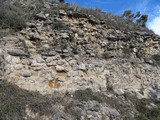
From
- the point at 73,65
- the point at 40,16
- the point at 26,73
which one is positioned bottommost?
the point at 26,73

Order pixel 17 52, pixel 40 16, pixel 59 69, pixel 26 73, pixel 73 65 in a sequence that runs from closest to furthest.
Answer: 1. pixel 26 73
2. pixel 17 52
3. pixel 59 69
4. pixel 73 65
5. pixel 40 16

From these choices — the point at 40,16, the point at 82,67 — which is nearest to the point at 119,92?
the point at 82,67

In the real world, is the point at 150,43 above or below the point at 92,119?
above

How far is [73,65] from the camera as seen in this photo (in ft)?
27.6

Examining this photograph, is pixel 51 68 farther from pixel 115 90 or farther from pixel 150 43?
pixel 150 43

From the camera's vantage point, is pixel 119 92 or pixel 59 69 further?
pixel 119 92

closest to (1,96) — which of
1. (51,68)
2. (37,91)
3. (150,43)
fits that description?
(37,91)

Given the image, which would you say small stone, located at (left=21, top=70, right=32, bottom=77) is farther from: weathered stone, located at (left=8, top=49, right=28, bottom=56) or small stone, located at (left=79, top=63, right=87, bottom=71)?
small stone, located at (left=79, top=63, right=87, bottom=71)

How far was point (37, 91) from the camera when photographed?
7.15 metres

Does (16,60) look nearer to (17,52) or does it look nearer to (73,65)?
(17,52)

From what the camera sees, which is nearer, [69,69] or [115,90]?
[69,69]

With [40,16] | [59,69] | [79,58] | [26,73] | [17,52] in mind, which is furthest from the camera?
[40,16]

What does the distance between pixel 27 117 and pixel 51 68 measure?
241 cm

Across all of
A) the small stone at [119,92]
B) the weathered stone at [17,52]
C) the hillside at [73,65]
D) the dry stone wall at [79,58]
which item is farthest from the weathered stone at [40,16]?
the small stone at [119,92]
